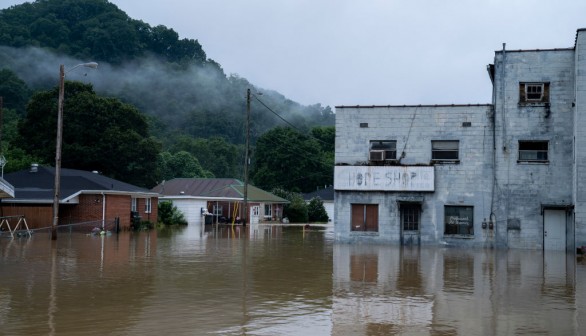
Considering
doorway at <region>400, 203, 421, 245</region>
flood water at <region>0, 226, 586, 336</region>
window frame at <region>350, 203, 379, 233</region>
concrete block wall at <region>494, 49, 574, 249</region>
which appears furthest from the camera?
window frame at <region>350, 203, 379, 233</region>

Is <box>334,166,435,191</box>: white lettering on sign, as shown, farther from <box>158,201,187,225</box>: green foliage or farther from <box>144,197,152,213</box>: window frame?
<box>158,201,187,225</box>: green foliage

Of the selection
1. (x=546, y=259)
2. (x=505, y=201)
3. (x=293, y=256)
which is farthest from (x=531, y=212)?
(x=293, y=256)

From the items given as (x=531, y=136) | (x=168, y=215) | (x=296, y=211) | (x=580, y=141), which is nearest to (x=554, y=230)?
(x=531, y=136)

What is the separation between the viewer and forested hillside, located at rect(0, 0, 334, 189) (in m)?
125

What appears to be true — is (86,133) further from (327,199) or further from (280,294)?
(280,294)

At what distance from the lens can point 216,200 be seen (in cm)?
6094

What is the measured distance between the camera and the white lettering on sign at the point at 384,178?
3272 cm

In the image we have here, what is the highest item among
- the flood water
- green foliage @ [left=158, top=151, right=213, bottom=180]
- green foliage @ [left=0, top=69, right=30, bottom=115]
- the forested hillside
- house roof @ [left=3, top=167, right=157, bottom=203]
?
the forested hillside

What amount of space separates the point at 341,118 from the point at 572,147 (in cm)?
1140

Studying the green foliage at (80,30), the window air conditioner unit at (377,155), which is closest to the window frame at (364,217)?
the window air conditioner unit at (377,155)

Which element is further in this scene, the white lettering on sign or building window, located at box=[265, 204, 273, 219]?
building window, located at box=[265, 204, 273, 219]

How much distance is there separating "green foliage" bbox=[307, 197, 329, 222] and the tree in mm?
19745

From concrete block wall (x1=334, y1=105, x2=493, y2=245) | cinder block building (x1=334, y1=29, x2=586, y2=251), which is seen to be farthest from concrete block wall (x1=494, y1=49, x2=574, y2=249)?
concrete block wall (x1=334, y1=105, x2=493, y2=245)

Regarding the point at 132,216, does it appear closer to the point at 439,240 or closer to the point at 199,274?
the point at 439,240
